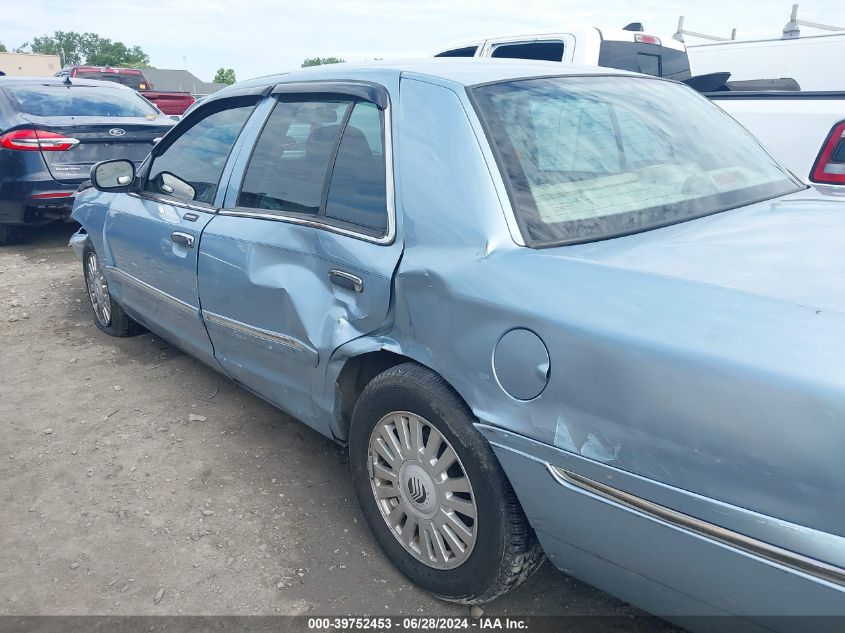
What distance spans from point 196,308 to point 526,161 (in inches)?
72.4

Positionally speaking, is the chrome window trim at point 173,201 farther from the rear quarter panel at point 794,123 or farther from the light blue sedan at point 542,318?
the rear quarter panel at point 794,123

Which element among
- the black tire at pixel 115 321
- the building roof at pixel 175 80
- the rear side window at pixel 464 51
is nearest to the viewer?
the black tire at pixel 115 321

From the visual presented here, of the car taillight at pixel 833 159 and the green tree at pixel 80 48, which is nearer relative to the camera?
the car taillight at pixel 833 159

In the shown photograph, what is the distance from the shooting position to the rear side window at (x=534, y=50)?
6.13m

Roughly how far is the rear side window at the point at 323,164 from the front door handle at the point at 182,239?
354 millimetres

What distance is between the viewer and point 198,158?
358 centimetres

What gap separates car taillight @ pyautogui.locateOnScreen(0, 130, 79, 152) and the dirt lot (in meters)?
2.94

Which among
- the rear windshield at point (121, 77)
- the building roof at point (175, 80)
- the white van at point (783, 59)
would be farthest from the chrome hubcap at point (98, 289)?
the building roof at point (175, 80)

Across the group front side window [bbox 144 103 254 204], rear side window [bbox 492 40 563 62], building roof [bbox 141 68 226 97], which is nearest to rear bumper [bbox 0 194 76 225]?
front side window [bbox 144 103 254 204]

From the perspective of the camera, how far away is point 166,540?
281 centimetres

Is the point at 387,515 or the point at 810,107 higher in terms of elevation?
the point at 810,107

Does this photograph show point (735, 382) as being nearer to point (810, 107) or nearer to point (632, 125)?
point (632, 125)

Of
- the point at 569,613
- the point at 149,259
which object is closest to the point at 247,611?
the point at 569,613

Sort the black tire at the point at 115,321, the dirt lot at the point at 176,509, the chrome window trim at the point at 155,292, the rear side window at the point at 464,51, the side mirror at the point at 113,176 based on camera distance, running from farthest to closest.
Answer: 1. the rear side window at the point at 464,51
2. the black tire at the point at 115,321
3. the side mirror at the point at 113,176
4. the chrome window trim at the point at 155,292
5. the dirt lot at the point at 176,509
